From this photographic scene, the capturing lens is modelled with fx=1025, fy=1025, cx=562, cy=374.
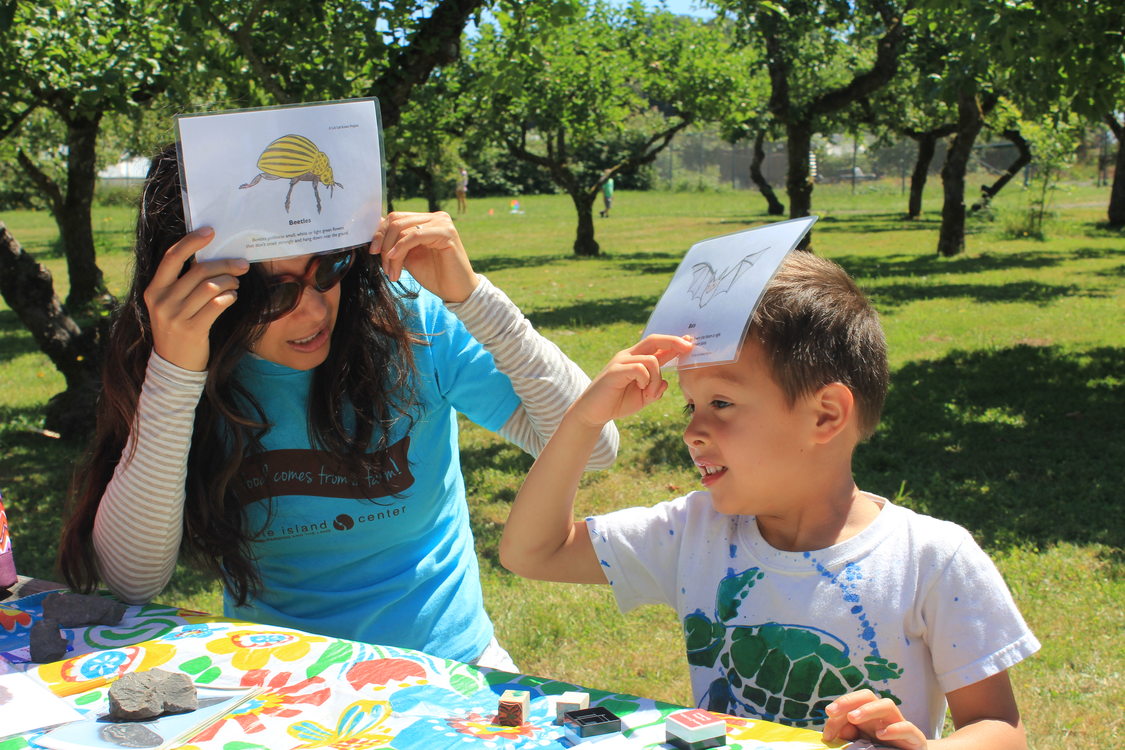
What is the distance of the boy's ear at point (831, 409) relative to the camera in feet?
5.09

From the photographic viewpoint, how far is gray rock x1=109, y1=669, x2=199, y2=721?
1.34m

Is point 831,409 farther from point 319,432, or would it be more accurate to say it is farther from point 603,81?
point 603,81

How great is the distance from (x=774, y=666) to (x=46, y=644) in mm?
1123

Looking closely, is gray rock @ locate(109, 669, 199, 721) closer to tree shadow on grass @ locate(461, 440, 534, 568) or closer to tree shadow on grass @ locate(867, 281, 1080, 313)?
tree shadow on grass @ locate(461, 440, 534, 568)

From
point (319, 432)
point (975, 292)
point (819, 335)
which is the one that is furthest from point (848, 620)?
point (975, 292)

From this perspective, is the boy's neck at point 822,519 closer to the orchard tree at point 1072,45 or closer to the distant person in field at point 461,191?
the orchard tree at point 1072,45

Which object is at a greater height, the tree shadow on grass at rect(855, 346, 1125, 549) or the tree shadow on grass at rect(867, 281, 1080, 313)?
the tree shadow on grass at rect(867, 281, 1080, 313)

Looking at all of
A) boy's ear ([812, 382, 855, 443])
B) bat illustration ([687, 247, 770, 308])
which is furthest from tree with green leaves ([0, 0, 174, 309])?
boy's ear ([812, 382, 855, 443])

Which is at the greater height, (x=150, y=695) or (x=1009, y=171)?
(x=1009, y=171)

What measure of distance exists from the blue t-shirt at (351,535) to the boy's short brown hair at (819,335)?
27.6 inches

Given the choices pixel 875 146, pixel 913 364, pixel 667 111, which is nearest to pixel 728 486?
pixel 913 364

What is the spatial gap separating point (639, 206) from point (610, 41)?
624 inches

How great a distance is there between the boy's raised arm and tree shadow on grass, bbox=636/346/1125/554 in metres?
3.08

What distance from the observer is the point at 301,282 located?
71.5 inches
